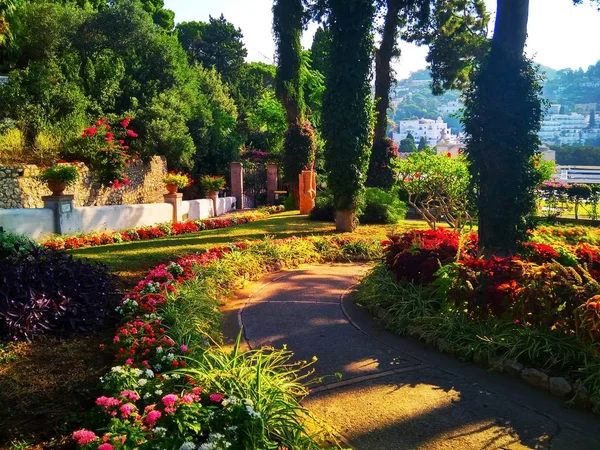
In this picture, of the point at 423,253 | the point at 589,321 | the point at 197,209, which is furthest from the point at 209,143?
the point at 589,321

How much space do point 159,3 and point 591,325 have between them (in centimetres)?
3793

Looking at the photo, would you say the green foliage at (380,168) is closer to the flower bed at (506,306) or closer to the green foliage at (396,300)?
the green foliage at (396,300)

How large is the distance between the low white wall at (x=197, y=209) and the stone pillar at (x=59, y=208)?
5.88 metres

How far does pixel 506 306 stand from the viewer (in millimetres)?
4543

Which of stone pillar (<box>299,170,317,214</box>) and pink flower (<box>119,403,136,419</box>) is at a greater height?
stone pillar (<box>299,170,317,214</box>)

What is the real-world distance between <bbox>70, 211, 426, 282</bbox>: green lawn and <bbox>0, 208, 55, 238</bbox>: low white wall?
1815mm

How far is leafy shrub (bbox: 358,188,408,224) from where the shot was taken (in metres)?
13.8

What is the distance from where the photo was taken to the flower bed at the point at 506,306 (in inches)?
156

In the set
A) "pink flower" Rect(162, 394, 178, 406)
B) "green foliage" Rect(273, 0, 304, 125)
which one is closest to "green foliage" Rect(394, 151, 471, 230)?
"green foliage" Rect(273, 0, 304, 125)

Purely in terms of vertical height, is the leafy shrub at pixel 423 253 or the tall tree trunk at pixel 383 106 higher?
the tall tree trunk at pixel 383 106

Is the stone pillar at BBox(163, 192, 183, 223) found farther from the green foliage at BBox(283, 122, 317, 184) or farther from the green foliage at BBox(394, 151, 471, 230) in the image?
the green foliage at BBox(394, 151, 471, 230)

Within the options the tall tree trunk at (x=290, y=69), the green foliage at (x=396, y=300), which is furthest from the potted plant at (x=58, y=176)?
the tall tree trunk at (x=290, y=69)

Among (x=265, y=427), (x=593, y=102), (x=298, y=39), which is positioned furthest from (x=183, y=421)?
(x=593, y=102)

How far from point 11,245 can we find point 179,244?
168 inches
